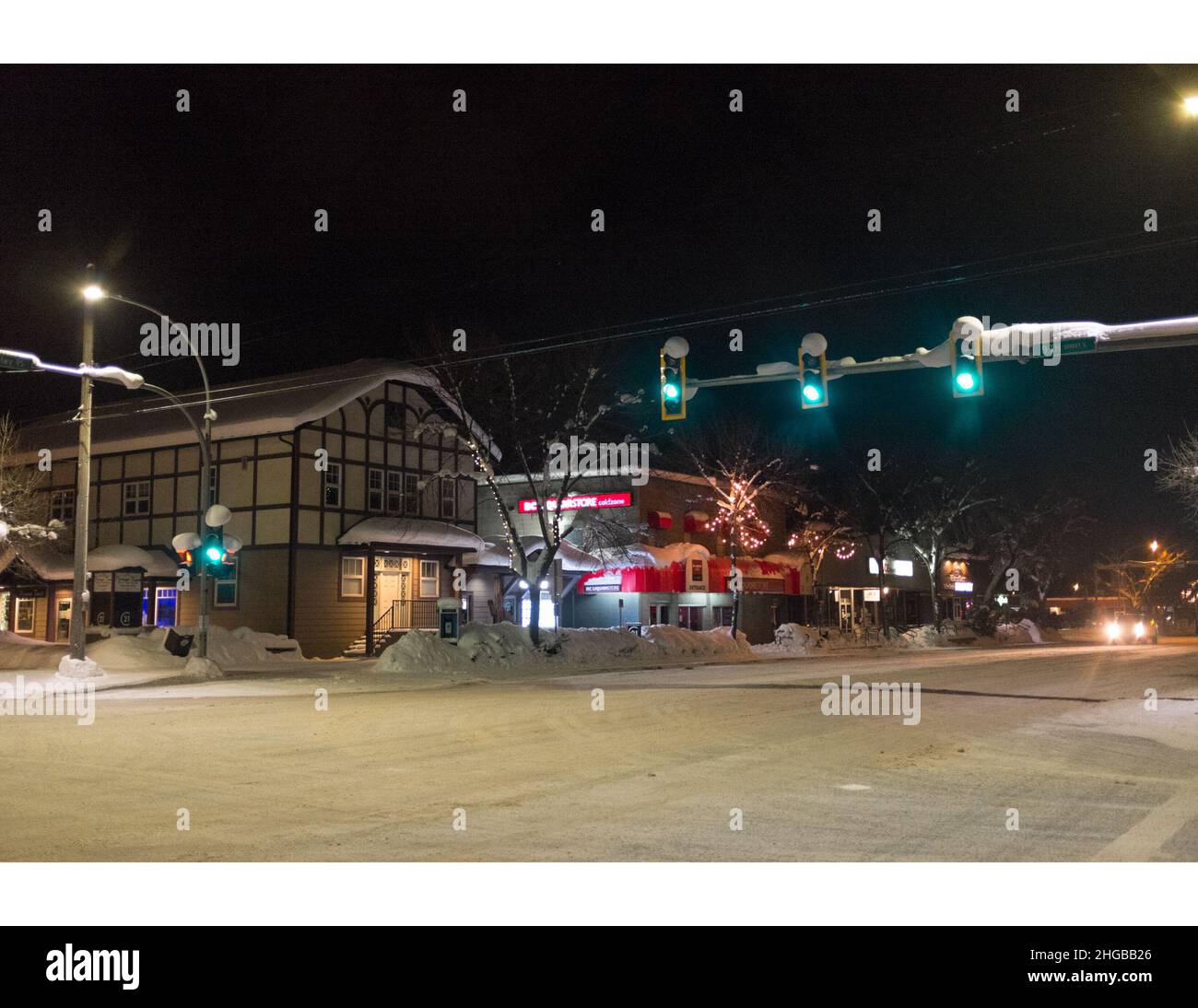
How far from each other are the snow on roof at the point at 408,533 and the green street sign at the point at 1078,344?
96.9 feet

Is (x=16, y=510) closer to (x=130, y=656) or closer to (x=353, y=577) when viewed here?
(x=130, y=656)

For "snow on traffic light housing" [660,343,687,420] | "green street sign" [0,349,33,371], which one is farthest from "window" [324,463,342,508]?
"snow on traffic light housing" [660,343,687,420]

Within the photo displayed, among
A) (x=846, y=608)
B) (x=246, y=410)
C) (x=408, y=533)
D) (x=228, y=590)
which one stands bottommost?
(x=846, y=608)

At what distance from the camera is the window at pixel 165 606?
41344 millimetres

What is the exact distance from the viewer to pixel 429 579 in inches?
1681

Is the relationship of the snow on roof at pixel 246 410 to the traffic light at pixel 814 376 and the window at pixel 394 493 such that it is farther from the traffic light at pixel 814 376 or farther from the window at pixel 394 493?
the traffic light at pixel 814 376

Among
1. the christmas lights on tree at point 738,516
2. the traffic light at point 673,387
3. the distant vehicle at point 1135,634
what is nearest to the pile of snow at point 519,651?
the christmas lights on tree at point 738,516

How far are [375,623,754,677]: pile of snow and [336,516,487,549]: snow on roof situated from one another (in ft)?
23.3

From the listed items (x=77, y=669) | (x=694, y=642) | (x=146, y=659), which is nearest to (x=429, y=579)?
(x=694, y=642)

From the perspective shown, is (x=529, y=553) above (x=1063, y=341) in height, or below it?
below

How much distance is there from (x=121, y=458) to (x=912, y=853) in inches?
1626

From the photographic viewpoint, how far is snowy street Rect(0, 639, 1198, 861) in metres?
8.52

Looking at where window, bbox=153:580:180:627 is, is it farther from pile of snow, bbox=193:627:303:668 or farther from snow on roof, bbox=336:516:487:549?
snow on roof, bbox=336:516:487:549

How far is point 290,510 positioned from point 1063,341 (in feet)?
98.4
